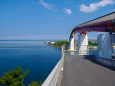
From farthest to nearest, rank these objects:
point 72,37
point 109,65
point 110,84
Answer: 1. point 72,37
2. point 109,65
3. point 110,84

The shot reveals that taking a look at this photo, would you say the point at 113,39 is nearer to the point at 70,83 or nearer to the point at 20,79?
the point at 70,83

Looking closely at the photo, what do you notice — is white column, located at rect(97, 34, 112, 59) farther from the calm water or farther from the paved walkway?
the calm water

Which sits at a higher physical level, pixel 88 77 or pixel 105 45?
pixel 105 45

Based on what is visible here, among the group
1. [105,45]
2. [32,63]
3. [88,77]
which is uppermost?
[105,45]

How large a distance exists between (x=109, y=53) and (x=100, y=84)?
225 inches

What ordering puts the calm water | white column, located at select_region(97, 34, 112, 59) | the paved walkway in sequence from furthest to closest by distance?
the calm water
white column, located at select_region(97, 34, 112, 59)
the paved walkway

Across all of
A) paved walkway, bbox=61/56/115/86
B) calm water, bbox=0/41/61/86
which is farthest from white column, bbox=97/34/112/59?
calm water, bbox=0/41/61/86

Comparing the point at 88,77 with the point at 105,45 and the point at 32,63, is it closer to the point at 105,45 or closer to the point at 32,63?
the point at 105,45

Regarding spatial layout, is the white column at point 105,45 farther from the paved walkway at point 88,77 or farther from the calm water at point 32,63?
the calm water at point 32,63

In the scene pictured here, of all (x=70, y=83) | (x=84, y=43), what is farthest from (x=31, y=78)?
(x=70, y=83)

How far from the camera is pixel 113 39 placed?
33.9 ft

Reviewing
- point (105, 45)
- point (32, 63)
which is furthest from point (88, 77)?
point (32, 63)

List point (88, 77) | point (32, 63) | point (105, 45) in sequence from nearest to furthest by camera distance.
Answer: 1. point (88, 77)
2. point (105, 45)
3. point (32, 63)

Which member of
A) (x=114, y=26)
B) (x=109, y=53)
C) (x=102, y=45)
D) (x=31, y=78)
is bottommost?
(x=31, y=78)
